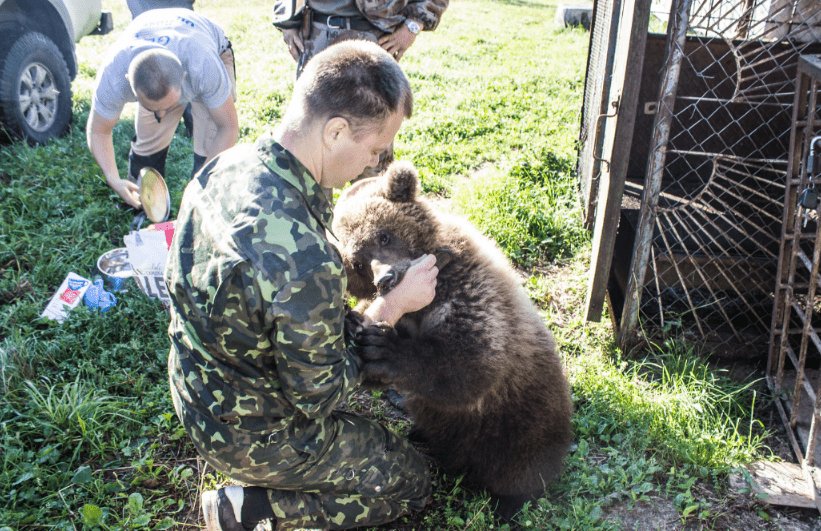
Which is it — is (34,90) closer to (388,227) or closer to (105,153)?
(105,153)

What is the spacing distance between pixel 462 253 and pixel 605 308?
200 cm

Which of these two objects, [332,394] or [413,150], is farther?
[413,150]

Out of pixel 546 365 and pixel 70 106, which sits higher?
pixel 70 106

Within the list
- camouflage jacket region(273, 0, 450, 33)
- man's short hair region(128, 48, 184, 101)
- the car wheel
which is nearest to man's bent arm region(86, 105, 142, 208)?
man's short hair region(128, 48, 184, 101)

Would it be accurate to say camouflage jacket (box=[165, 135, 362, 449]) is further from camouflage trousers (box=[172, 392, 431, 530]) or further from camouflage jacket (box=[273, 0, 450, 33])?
camouflage jacket (box=[273, 0, 450, 33])

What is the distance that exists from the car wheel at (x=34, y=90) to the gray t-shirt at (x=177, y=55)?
188 centimetres

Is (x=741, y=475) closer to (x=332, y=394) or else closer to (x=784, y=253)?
(x=784, y=253)

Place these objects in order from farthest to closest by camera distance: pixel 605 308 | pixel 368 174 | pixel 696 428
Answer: pixel 368 174 < pixel 605 308 < pixel 696 428

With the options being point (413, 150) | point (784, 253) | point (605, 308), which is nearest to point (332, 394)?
point (605, 308)

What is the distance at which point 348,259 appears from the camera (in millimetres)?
3047

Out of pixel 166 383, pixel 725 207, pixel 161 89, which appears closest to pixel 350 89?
pixel 166 383

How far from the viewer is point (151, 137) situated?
5227 mm

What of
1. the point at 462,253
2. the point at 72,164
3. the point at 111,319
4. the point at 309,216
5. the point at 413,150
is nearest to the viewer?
the point at 309,216

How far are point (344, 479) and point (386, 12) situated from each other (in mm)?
3795
